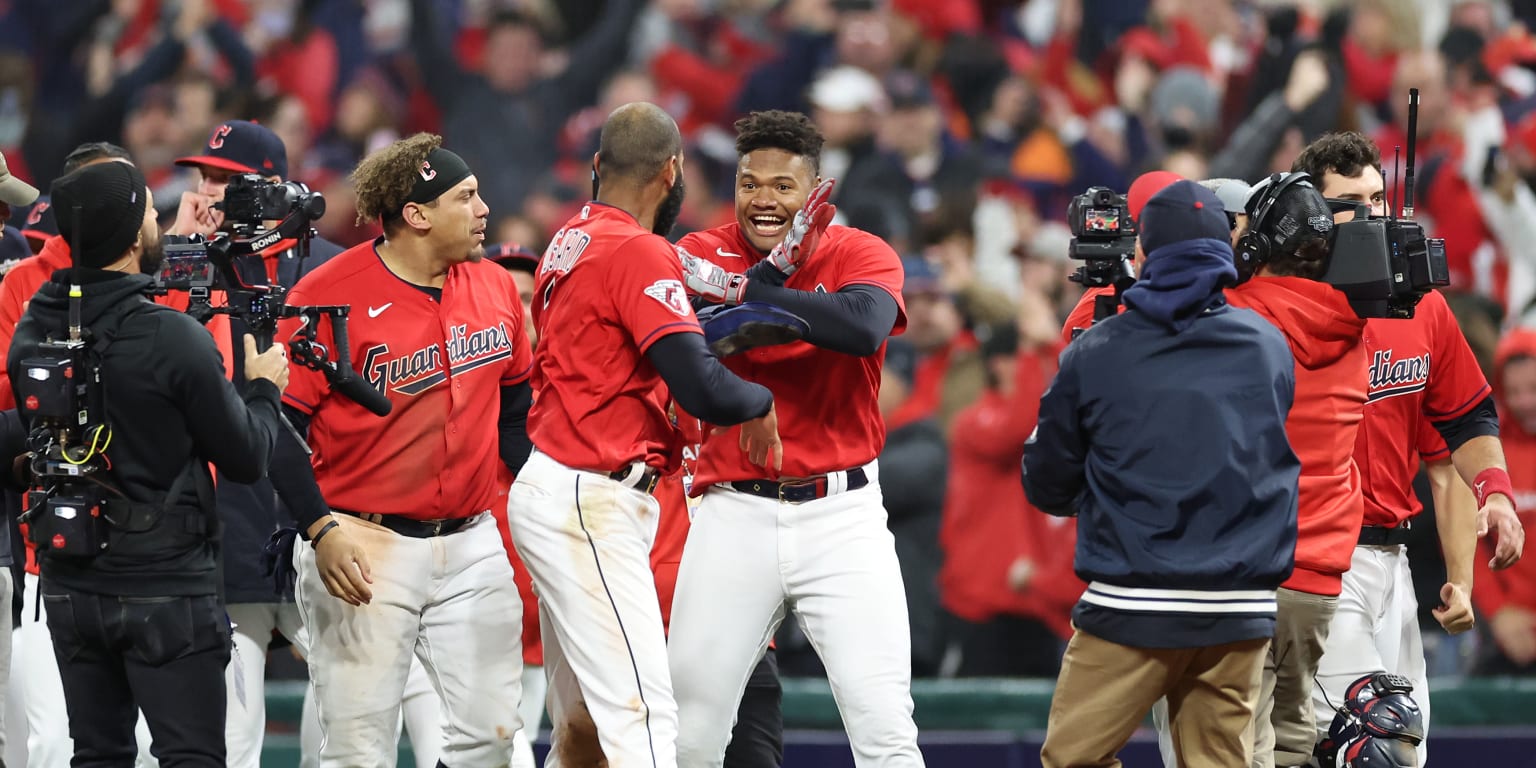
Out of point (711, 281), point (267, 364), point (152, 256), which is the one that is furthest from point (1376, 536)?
point (152, 256)

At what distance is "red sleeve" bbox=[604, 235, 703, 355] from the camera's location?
4297mm

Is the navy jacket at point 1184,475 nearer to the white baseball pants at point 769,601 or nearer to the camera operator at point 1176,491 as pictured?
the camera operator at point 1176,491

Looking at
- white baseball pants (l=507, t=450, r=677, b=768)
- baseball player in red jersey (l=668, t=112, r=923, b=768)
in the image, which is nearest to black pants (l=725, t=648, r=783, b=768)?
baseball player in red jersey (l=668, t=112, r=923, b=768)

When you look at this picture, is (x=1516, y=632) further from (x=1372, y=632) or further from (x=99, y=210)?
(x=99, y=210)

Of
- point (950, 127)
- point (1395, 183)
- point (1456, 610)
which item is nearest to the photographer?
point (1395, 183)

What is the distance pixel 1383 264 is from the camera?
15.3 ft

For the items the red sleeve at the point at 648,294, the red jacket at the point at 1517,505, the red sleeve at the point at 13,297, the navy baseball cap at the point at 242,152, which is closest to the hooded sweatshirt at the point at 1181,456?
the red sleeve at the point at 648,294

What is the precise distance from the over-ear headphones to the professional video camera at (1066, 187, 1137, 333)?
0.32m

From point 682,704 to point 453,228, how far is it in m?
1.46

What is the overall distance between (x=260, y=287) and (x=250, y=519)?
133 centimetres

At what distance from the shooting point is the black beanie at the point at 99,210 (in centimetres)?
412

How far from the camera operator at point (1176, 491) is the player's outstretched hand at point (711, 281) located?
3.02 feet

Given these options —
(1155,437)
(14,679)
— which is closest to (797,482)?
(1155,437)

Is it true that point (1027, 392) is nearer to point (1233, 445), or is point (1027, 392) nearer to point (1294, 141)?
point (1294, 141)
